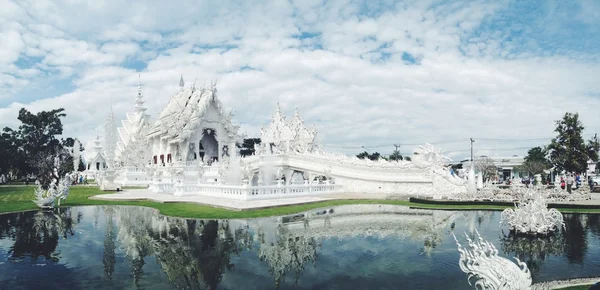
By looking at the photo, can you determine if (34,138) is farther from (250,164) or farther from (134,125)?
(250,164)

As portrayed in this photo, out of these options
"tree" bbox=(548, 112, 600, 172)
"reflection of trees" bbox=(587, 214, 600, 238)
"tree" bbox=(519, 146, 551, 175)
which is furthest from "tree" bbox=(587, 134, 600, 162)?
"reflection of trees" bbox=(587, 214, 600, 238)

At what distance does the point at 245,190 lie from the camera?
58.9 feet

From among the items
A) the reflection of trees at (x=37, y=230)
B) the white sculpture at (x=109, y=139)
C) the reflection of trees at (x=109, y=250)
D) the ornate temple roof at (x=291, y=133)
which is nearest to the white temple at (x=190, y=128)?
the white sculpture at (x=109, y=139)

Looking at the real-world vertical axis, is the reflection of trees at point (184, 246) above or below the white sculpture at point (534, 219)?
below

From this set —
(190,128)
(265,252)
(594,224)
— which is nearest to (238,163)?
(265,252)

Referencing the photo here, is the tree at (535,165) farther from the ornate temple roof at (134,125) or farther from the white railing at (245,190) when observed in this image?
the ornate temple roof at (134,125)

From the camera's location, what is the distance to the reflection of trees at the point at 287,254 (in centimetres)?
688

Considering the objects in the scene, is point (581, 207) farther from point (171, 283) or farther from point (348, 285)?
point (171, 283)

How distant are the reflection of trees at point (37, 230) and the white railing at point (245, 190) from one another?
6.53m

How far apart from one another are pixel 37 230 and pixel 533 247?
12904mm

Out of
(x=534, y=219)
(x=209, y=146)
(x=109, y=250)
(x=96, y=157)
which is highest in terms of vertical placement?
(x=209, y=146)

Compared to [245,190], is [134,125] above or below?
above

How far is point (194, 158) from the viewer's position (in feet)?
137

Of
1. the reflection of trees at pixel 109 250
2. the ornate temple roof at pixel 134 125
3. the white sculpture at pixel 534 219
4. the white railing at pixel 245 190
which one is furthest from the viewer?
the ornate temple roof at pixel 134 125
